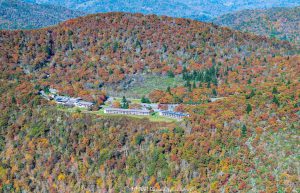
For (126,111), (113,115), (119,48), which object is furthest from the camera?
(119,48)

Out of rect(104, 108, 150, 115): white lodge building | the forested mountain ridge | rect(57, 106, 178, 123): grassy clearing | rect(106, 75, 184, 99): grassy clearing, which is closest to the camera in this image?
rect(57, 106, 178, 123): grassy clearing

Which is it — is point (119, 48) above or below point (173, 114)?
above

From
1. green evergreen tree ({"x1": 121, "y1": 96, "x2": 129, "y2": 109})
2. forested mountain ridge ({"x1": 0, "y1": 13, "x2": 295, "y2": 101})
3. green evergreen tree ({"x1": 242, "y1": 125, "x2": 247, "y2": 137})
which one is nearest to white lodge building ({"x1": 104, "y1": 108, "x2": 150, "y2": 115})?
green evergreen tree ({"x1": 121, "y1": 96, "x2": 129, "y2": 109})

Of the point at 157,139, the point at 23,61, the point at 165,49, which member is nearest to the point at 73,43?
the point at 23,61

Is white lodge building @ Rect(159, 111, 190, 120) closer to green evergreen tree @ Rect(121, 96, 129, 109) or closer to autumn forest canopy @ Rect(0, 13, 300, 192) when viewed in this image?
autumn forest canopy @ Rect(0, 13, 300, 192)

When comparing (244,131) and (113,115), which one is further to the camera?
(113,115)

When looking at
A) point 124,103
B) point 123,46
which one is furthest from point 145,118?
point 123,46

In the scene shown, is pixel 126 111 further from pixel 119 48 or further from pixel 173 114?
pixel 119 48

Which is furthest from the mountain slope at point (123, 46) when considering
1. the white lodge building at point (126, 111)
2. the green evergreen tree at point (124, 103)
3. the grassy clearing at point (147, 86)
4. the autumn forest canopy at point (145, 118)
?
the white lodge building at point (126, 111)

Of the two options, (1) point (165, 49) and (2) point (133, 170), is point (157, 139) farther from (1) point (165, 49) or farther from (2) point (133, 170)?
(1) point (165, 49)
